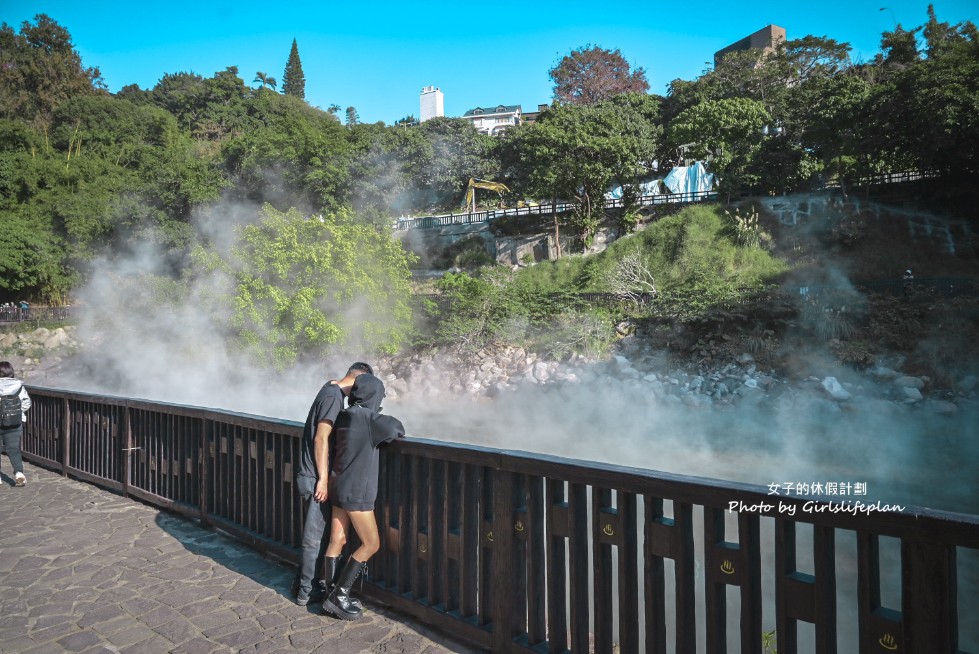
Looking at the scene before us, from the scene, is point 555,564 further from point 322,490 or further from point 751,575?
point 322,490

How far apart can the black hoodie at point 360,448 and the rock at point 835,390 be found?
12363 mm

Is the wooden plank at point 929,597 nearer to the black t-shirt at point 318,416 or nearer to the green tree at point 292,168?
the black t-shirt at point 318,416

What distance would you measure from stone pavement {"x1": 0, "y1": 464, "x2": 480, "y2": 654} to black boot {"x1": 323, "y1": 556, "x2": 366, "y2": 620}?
0.15ft

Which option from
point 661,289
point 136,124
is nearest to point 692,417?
point 661,289

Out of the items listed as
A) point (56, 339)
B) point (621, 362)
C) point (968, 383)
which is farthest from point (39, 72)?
point (968, 383)

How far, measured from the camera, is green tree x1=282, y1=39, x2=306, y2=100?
249 feet

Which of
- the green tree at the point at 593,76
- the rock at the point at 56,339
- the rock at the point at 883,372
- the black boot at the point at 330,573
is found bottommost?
the rock at the point at 883,372

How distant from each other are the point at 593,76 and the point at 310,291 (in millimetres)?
32751

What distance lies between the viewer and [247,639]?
9.44ft

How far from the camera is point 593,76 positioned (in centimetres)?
4278

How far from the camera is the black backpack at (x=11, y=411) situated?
6.08 meters

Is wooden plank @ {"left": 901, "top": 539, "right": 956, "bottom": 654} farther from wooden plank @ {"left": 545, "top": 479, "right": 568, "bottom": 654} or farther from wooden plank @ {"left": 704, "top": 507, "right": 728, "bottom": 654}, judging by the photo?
wooden plank @ {"left": 545, "top": 479, "right": 568, "bottom": 654}

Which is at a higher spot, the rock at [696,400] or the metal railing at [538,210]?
the metal railing at [538,210]

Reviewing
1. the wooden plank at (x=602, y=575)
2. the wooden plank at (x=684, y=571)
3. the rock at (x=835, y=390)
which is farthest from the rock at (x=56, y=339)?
the wooden plank at (x=684, y=571)
